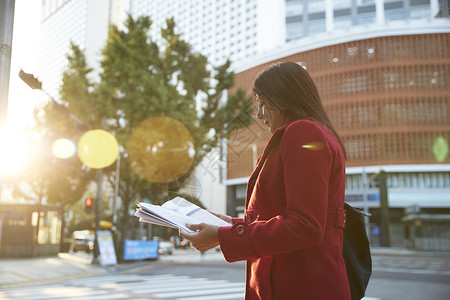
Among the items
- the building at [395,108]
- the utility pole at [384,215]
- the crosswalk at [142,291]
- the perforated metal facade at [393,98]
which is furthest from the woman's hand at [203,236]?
the perforated metal facade at [393,98]

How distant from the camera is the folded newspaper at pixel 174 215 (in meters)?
1.64

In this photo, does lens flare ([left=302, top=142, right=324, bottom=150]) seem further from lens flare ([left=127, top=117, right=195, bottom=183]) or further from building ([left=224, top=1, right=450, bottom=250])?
building ([left=224, top=1, right=450, bottom=250])

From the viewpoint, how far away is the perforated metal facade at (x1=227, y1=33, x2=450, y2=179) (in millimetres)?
46531

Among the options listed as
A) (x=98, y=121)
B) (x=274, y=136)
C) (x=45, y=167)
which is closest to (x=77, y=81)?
(x=98, y=121)

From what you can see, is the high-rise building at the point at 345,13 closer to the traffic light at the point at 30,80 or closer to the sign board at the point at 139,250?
the sign board at the point at 139,250

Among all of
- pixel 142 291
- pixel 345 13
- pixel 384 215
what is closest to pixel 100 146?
pixel 142 291

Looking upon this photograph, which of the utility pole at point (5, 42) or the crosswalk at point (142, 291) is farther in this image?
the crosswalk at point (142, 291)

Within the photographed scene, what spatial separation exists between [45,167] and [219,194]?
111 ft

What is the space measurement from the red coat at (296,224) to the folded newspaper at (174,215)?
215 mm

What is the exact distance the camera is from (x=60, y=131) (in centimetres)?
2348

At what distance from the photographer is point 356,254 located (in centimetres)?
171

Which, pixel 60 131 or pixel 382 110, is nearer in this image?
pixel 60 131

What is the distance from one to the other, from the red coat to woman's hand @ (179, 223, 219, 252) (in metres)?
0.04

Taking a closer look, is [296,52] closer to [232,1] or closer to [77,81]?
[77,81]
